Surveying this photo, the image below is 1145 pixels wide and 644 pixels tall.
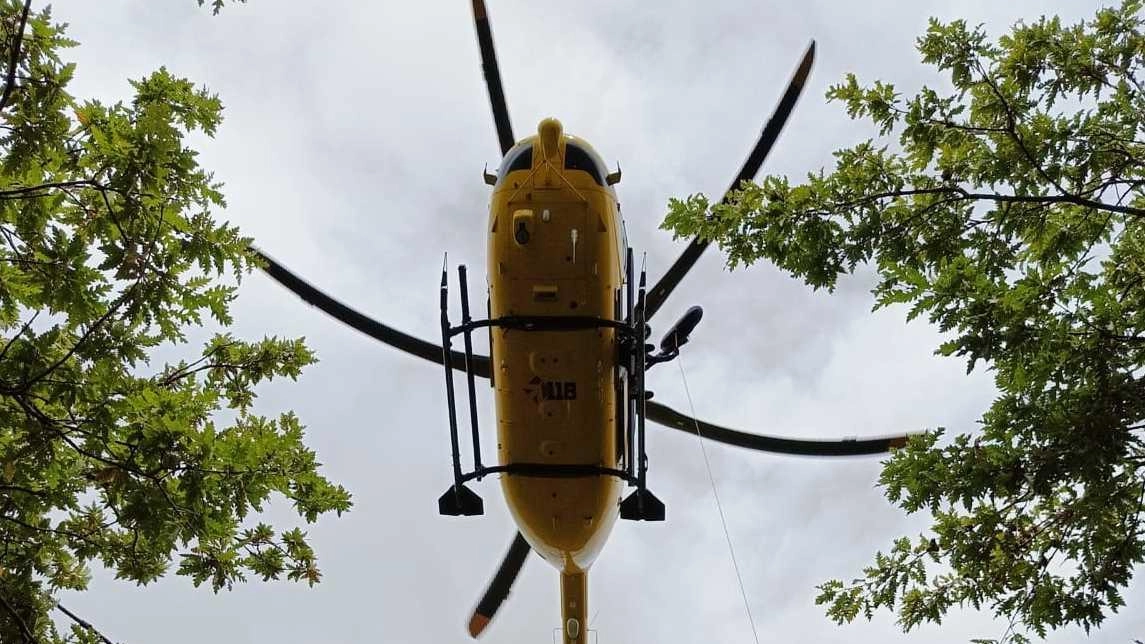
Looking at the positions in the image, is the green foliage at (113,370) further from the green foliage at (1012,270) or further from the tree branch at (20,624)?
the green foliage at (1012,270)

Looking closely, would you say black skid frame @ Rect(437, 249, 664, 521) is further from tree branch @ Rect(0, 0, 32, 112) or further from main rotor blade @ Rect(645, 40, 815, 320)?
tree branch @ Rect(0, 0, 32, 112)

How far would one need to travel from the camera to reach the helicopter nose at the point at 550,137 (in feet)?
22.1

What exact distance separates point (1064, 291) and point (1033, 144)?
1266mm

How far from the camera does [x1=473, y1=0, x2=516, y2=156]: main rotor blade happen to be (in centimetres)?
791

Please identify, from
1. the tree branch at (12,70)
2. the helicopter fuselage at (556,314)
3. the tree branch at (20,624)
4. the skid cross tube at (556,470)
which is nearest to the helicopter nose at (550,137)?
the helicopter fuselage at (556,314)

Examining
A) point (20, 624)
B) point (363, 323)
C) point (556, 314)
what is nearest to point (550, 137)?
point (556, 314)

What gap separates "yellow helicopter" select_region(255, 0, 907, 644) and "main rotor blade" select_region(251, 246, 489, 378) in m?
1.67

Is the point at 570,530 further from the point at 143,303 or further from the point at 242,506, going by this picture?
the point at 143,303

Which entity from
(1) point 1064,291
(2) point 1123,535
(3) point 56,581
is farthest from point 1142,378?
(3) point 56,581

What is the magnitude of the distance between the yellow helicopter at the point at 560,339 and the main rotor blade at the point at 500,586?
5.77ft

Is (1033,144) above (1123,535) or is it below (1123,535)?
above

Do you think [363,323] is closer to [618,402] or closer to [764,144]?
[618,402]

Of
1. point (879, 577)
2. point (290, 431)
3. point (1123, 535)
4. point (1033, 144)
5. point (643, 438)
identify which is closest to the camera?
point (290, 431)

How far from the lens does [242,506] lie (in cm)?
438
